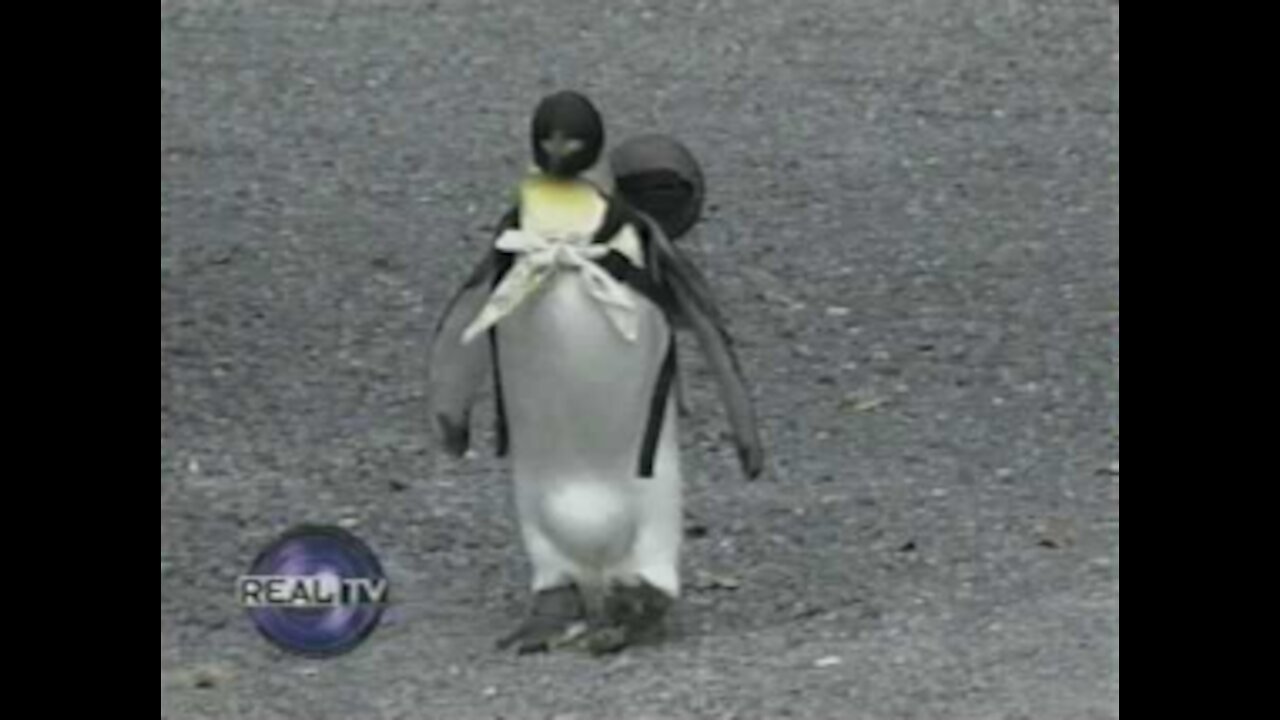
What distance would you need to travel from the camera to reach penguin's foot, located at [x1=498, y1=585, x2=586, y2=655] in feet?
24.1

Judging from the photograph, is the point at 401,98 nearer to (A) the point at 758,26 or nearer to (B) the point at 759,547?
(A) the point at 758,26

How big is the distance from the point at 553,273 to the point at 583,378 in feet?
0.67

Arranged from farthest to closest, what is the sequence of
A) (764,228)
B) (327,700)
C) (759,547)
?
(764,228)
(759,547)
(327,700)

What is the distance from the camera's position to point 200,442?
914 centimetres

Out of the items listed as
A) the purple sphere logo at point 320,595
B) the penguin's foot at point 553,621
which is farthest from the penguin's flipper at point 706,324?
the purple sphere logo at point 320,595

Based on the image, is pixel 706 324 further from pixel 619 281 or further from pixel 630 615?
pixel 630 615

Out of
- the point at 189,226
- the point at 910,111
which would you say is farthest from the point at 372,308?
the point at 910,111

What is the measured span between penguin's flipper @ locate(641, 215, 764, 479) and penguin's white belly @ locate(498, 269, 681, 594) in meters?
0.06

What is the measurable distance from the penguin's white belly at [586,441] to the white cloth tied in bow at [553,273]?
21 mm

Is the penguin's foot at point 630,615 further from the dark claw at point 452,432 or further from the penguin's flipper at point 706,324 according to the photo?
the dark claw at point 452,432

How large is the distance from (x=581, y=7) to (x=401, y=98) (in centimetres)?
143

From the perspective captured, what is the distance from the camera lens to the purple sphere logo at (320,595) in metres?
7.34

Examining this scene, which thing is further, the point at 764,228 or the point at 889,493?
the point at 764,228

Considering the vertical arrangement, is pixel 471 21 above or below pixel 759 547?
above
